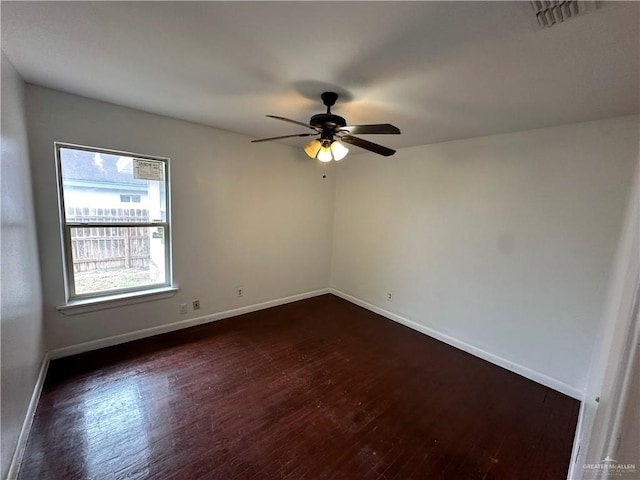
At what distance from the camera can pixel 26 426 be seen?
175 cm

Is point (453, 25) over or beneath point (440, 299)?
over

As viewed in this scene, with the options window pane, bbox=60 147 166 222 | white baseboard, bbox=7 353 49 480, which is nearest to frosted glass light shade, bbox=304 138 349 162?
window pane, bbox=60 147 166 222

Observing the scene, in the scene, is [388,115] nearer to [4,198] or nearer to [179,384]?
[4,198]

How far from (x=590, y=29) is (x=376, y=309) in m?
3.49

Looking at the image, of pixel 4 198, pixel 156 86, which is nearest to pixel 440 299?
pixel 156 86

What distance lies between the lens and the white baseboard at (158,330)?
2.58m

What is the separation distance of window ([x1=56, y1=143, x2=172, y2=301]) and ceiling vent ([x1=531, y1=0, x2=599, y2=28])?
10.4 feet

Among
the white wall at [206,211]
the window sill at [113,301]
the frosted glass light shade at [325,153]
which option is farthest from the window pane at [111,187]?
the frosted glass light shade at [325,153]

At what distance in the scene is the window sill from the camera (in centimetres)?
254

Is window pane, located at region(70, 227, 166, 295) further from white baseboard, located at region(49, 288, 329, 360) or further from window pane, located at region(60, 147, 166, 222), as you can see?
white baseboard, located at region(49, 288, 329, 360)

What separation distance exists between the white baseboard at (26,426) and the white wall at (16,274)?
57 mm

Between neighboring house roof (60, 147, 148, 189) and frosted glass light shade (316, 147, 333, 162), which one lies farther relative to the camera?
neighboring house roof (60, 147, 148, 189)

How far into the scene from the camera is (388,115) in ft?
8.00

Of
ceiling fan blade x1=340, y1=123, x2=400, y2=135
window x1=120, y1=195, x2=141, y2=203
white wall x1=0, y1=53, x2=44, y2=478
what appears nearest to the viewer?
white wall x1=0, y1=53, x2=44, y2=478
